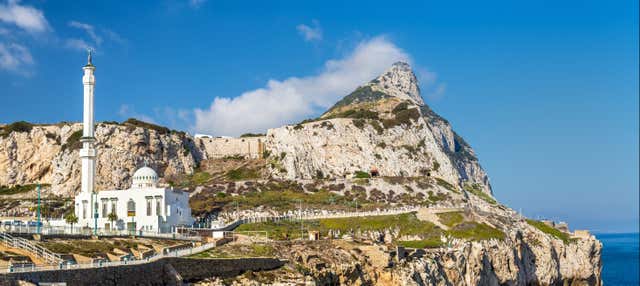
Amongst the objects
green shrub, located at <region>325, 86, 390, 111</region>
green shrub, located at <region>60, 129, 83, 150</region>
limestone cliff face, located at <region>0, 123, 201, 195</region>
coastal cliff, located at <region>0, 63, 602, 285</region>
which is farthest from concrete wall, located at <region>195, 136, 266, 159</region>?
green shrub, located at <region>325, 86, 390, 111</region>

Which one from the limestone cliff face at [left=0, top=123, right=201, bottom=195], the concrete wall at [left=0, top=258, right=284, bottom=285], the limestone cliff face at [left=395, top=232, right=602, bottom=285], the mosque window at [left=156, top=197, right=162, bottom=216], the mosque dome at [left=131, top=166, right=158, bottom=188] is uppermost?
the limestone cliff face at [left=0, top=123, right=201, bottom=195]

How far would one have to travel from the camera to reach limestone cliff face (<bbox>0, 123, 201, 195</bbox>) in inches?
4717

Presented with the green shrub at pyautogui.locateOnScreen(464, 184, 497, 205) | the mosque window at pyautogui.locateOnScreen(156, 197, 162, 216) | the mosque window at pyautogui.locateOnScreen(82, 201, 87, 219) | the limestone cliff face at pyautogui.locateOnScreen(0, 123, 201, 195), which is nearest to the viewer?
the mosque window at pyautogui.locateOnScreen(156, 197, 162, 216)

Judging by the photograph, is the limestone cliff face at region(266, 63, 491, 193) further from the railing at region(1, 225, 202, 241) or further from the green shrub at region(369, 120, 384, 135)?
the railing at region(1, 225, 202, 241)

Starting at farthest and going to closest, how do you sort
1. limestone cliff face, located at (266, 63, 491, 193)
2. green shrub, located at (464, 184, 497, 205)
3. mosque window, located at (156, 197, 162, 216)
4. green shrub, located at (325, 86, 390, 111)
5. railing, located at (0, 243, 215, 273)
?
green shrub, located at (325, 86, 390, 111) < limestone cliff face, located at (266, 63, 491, 193) < green shrub, located at (464, 184, 497, 205) < mosque window, located at (156, 197, 162, 216) < railing, located at (0, 243, 215, 273)

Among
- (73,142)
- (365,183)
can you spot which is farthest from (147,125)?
(365,183)

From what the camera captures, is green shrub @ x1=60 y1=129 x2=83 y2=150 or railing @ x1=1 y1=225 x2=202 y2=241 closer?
railing @ x1=1 y1=225 x2=202 y2=241

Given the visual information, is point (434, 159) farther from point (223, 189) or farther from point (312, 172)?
point (223, 189)

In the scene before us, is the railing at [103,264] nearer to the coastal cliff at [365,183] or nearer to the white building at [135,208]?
the coastal cliff at [365,183]

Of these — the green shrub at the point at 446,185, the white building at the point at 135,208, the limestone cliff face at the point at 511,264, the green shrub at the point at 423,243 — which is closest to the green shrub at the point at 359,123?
the green shrub at the point at 446,185

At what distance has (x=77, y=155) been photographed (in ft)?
400

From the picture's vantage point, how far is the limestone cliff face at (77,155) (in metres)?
120

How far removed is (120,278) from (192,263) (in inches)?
348

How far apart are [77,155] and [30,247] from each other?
265 ft
